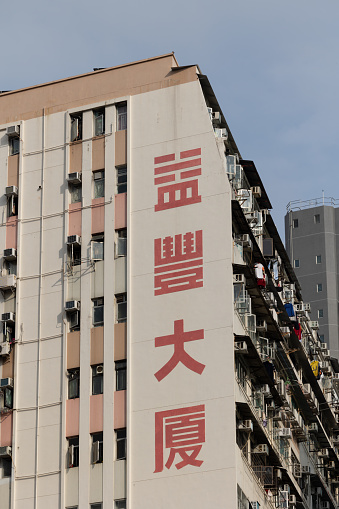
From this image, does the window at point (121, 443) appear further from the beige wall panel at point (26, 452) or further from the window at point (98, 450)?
the beige wall panel at point (26, 452)

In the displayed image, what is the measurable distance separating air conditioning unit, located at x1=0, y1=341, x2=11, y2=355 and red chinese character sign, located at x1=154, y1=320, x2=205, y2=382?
6493 mm

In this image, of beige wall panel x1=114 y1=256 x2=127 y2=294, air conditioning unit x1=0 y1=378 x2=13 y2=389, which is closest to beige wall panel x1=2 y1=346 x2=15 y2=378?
air conditioning unit x1=0 y1=378 x2=13 y2=389

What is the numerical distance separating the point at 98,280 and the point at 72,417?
5.82 m

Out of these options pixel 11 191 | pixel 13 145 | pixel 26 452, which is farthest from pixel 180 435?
pixel 13 145

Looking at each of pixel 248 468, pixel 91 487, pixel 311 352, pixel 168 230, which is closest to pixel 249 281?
pixel 168 230

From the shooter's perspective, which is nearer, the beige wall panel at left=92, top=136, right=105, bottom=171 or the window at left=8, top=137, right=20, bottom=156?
the beige wall panel at left=92, top=136, right=105, bottom=171

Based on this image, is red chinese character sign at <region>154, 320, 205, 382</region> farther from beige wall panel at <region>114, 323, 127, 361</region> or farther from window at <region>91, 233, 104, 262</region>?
window at <region>91, 233, 104, 262</region>

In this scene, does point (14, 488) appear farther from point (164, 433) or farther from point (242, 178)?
point (242, 178)

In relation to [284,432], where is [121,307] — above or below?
above

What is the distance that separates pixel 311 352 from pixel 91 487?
30.2 m

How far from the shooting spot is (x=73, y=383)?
4684 centimetres

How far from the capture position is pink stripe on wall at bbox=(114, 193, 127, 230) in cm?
4859

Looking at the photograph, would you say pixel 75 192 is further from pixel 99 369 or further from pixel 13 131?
pixel 99 369

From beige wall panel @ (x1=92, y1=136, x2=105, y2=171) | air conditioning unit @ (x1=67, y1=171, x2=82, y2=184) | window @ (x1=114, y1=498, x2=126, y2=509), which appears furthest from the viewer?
beige wall panel @ (x1=92, y1=136, x2=105, y2=171)
